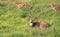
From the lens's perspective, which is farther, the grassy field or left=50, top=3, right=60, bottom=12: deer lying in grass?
left=50, top=3, right=60, bottom=12: deer lying in grass

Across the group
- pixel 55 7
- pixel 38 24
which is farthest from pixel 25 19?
pixel 55 7

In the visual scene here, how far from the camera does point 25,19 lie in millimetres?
13867

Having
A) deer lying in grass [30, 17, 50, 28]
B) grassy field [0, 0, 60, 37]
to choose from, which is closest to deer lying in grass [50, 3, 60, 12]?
grassy field [0, 0, 60, 37]

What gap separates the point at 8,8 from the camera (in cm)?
1540

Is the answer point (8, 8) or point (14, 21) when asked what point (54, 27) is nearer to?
point (14, 21)

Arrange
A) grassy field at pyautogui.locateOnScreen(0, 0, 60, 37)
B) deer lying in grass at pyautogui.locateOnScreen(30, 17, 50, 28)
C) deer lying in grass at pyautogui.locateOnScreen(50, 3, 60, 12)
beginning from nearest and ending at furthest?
1. grassy field at pyautogui.locateOnScreen(0, 0, 60, 37)
2. deer lying in grass at pyautogui.locateOnScreen(30, 17, 50, 28)
3. deer lying in grass at pyautogui.locateOnScreen(50, 3, 60, 12)

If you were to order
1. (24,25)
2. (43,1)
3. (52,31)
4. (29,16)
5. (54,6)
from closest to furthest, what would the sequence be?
(52,31), (24,25), (29,16), (54,6), (43,1)

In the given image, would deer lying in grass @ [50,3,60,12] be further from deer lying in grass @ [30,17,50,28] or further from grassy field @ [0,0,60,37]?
deer lying in grass @ [30,17,50,28]

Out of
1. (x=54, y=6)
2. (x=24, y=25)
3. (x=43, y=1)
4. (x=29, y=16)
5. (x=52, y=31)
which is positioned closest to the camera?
(x=52, y=31)

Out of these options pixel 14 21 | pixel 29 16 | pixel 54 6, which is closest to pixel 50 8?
pixel 54 6

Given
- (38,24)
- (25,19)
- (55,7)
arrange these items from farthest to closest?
(55,7) < (25,19) < (38,24)

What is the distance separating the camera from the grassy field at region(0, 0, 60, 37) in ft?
39.6

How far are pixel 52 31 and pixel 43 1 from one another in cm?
432

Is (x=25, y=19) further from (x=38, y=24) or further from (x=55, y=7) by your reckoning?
(x=55, y=7)
